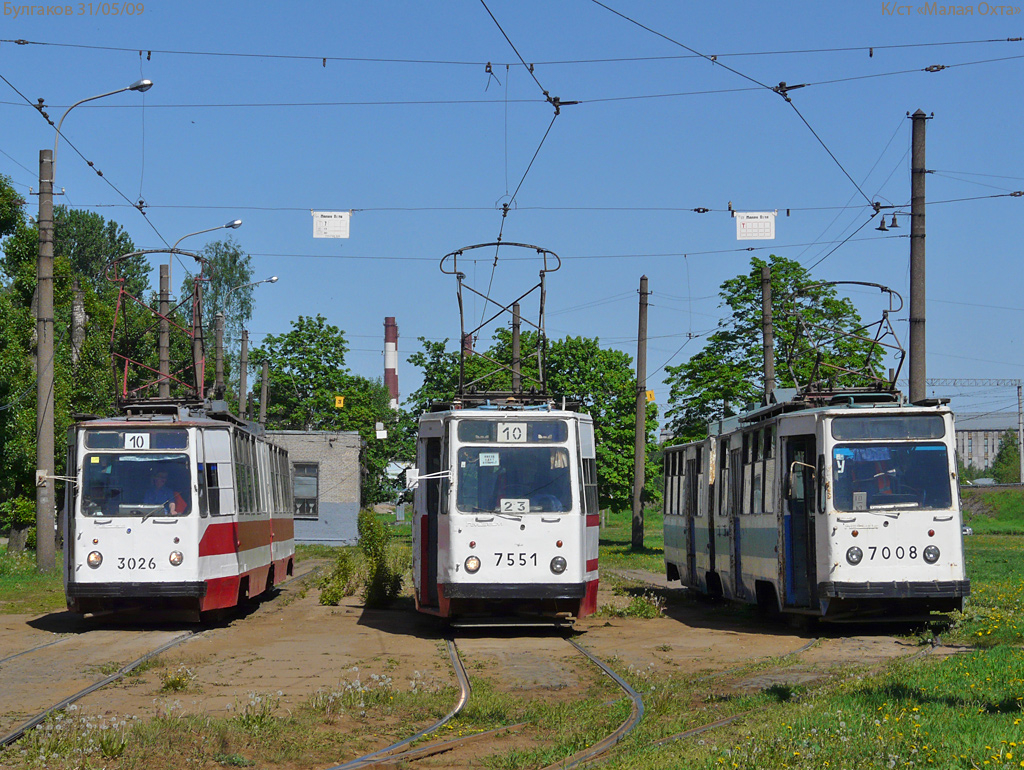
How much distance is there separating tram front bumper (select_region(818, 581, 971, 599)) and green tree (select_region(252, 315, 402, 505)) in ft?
173

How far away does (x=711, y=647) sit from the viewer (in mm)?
14867

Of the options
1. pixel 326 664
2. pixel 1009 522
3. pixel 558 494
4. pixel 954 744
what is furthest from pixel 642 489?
pixel 1009 522

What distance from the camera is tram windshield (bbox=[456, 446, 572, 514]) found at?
1582cm

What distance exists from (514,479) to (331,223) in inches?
499

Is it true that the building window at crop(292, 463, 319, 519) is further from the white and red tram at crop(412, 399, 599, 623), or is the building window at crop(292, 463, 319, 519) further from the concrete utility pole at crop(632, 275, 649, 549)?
the white and red tram at crop(412, 399, 599, 623)

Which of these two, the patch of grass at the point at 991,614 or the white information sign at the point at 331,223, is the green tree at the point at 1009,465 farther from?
the white information sign at the point at 331,223

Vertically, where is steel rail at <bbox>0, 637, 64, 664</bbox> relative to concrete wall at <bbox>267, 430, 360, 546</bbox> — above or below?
below

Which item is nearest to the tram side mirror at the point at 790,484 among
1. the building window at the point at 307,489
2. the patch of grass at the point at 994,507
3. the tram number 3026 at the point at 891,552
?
the tram number 3026 at the point at 891,552

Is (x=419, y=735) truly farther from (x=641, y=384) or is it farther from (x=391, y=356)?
(x=391, y=356)

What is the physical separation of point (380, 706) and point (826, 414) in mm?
7401

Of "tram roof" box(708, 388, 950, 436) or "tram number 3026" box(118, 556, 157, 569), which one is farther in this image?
"tram number 3026" box(118, 556, 157, 569)

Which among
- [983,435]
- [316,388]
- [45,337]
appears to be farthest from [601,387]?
[983,435]

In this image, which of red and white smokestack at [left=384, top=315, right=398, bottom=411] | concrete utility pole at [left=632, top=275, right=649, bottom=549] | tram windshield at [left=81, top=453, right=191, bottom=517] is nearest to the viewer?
tram windshield at [left=81, top=453, right=191, bottom=517]

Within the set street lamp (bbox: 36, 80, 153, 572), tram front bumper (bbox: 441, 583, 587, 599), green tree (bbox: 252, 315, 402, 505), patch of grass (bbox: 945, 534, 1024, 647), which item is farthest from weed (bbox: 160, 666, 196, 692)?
green tree (bbox: 252, 315, 402, 505)
